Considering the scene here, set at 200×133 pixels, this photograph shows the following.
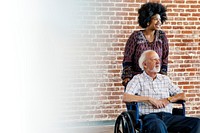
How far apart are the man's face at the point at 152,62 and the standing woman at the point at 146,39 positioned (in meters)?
0.22

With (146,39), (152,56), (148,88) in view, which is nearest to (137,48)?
(146,39)

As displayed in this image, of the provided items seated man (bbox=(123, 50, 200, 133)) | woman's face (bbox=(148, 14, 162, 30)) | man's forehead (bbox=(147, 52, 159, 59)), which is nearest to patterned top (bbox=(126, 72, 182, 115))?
seated man (bbox=(123, 50, 200, 133))

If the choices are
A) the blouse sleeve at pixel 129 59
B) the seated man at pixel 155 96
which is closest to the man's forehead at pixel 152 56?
the seated man at pixel 155 96

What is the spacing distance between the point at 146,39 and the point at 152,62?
334mm

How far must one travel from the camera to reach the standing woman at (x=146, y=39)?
441 cm

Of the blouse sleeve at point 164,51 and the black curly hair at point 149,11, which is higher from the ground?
the black curly hair at point 149,11

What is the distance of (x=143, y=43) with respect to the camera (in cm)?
441

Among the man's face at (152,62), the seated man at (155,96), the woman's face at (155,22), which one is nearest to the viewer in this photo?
the seated man at (155,96)

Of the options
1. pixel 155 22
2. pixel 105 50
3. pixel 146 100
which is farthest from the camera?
pixel 105 50

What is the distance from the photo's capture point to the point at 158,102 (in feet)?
13.5

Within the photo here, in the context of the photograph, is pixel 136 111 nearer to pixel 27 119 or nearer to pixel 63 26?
pixel 27 119

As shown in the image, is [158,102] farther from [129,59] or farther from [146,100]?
[129,59]

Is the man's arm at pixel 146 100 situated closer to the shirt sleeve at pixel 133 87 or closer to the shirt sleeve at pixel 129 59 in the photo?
the shirt sleeve at pixel 133 87

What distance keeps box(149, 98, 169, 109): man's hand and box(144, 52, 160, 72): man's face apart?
0.27 metres
